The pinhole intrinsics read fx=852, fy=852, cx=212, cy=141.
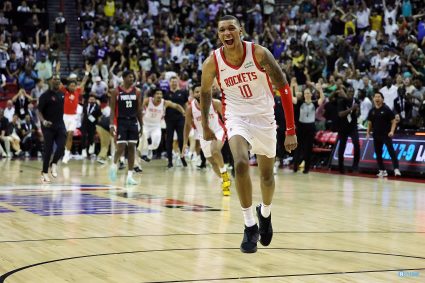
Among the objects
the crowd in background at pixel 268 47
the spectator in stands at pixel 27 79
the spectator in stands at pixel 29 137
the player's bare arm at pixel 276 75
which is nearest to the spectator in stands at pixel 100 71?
the crowd in background at pixel 268 47

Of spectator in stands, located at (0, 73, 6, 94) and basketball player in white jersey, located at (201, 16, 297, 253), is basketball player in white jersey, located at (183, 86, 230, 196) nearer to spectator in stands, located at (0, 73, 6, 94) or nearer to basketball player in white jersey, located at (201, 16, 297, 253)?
basketball player in white jersey, located at (201, 16, 297, 253)

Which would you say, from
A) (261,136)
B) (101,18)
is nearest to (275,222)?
(261,136)

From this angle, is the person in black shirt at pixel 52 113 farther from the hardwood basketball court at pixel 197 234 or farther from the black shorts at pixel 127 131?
the black shorts at pixel 127 131

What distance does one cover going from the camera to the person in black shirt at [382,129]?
19812 mm

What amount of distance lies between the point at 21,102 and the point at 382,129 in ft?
45.2

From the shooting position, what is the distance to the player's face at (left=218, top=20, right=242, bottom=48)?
8.18 m

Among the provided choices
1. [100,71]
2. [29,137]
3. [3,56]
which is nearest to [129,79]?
[29,137]

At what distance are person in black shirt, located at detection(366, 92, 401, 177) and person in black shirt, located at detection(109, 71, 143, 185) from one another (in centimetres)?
609

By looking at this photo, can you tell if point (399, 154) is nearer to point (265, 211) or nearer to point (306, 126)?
point (306, 126)

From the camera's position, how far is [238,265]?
745 centimetres

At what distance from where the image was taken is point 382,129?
19.9m

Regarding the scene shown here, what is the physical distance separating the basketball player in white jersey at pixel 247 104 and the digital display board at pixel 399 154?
11.7 m

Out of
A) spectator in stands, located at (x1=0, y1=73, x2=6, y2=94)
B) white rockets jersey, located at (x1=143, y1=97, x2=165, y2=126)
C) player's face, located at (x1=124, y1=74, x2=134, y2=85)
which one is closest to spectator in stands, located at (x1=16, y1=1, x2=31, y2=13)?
spectator in stands, located at (x1=0, y1=73, x2=6, y2=94)

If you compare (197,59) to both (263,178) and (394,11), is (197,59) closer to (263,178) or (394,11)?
(394,11)
